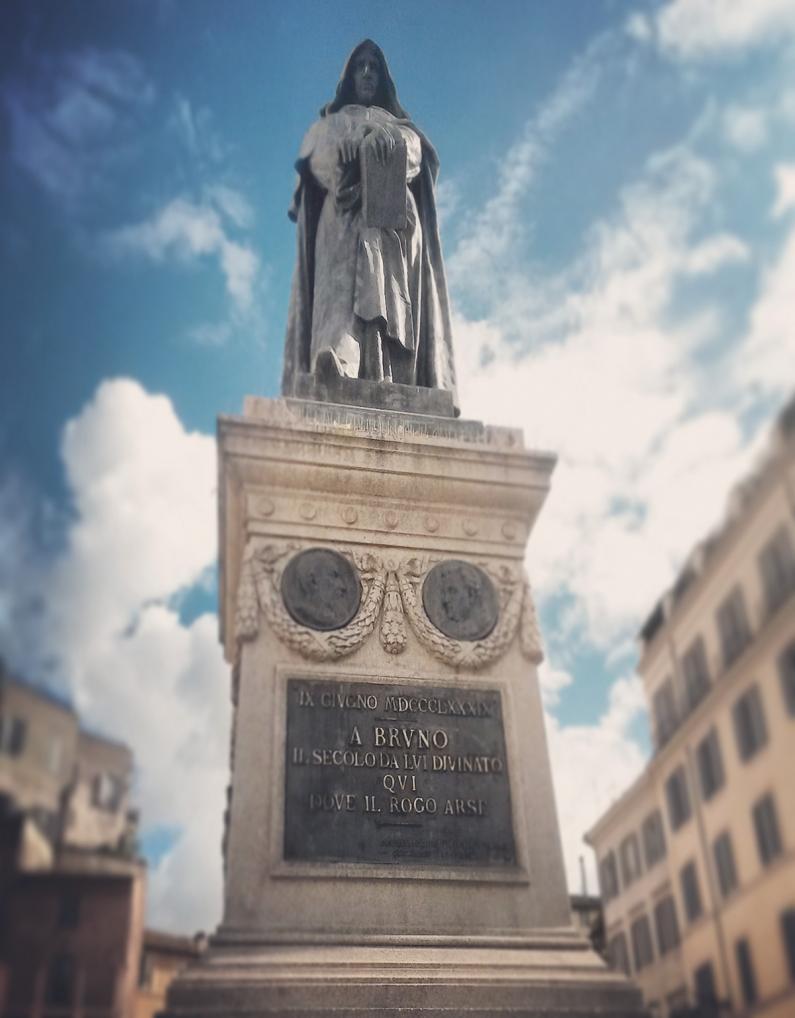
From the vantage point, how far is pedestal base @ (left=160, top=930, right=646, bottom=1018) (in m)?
4.84

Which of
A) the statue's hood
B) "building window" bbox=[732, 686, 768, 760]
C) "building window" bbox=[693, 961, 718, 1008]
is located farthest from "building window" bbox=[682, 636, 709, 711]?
the statue's hood

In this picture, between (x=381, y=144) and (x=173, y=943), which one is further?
(x=381, y=144)

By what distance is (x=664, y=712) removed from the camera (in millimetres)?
5238

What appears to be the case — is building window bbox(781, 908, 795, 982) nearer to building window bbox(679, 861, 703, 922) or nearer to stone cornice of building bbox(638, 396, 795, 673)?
building window bbox(679, 861, 703, 922)

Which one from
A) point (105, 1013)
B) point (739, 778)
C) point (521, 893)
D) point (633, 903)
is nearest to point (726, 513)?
point (739, 778)

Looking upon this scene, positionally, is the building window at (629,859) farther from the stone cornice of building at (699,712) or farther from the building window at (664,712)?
the building window at (664,712)

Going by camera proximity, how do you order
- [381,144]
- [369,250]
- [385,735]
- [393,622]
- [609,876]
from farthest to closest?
[381,144]
[369,250]
[393,622]
[385,735]
[609,876]

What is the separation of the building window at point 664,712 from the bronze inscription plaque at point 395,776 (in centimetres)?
129

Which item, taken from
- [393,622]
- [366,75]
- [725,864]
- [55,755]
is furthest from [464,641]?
[366,75]

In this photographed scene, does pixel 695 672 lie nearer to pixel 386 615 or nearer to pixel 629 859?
pixel 629 859

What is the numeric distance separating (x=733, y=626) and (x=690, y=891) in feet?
4.30

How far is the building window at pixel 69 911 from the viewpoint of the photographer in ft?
11.5

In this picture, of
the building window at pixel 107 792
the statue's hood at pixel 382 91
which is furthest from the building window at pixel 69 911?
the statue's hood at pixel 382 91

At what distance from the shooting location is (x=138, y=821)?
443 cm
